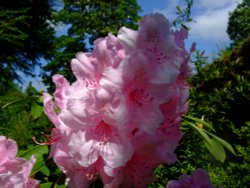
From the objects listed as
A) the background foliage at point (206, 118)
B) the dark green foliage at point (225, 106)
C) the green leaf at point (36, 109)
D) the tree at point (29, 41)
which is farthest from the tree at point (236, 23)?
the green leaf at point (36, 109)

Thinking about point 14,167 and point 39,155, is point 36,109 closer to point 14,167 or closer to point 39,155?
point 39,155

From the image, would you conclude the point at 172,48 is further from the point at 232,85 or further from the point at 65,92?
the point at 232,85

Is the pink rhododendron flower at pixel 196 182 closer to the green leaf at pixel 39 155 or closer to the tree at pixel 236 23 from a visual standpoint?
the green leaf at pixel 39 155

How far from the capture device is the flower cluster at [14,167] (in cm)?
95

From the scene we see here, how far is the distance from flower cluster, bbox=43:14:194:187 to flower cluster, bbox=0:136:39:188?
0.37 ft

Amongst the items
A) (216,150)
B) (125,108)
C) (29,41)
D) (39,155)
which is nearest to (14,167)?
(39,155)

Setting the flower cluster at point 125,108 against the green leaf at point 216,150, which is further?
the green leaf at point 216,150

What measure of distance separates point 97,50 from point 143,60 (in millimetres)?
132

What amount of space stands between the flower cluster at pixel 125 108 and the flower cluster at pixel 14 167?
0.11 meters

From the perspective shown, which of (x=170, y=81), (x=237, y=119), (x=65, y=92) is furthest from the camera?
(x=237, y=119)

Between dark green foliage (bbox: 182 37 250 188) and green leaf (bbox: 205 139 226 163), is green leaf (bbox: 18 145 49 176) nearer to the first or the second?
green leaf (bbox: 205 139 226 163)

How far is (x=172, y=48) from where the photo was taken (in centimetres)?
90

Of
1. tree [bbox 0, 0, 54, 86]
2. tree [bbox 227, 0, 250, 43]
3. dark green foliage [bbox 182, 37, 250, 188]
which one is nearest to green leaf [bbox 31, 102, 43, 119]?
dark green foliage [bbox 182, 37, 250, 188]

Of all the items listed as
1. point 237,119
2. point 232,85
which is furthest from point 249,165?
point 237,119
